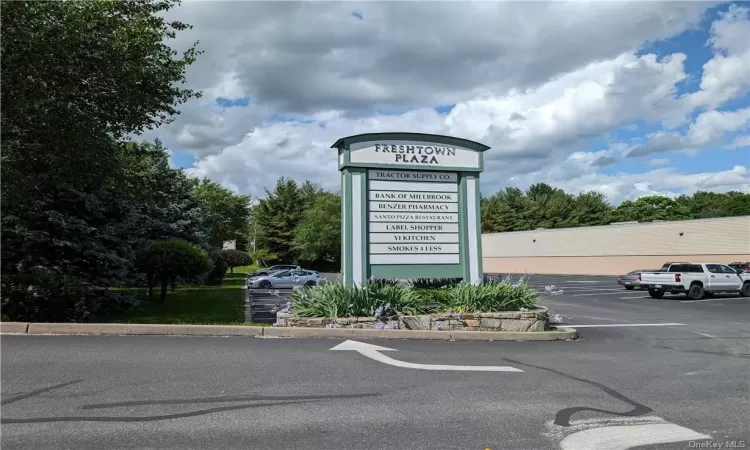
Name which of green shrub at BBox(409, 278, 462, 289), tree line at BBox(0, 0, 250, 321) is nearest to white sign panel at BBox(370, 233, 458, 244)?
green shrub at BBox(409, 278, 462, 289)

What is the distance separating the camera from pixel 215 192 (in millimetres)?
56594

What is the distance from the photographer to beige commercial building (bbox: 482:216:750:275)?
131 feet

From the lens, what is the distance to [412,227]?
40.0 ft

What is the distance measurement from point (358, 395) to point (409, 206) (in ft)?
21.7

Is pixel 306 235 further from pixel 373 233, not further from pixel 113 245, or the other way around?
pixel 373 233

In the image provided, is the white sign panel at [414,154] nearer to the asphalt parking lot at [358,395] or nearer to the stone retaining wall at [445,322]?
the stone retaining wall at [445,322]

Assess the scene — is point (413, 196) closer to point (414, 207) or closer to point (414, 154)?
point (414, 207)

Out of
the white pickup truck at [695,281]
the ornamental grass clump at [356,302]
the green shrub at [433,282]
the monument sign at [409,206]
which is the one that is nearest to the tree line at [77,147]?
the ornamental grass clump at [356,302]

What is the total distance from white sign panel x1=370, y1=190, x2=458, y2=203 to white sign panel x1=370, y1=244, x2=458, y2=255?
96 centimetres

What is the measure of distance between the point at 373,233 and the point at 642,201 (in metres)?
93.5

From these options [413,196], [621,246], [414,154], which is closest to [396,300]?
[413,196]

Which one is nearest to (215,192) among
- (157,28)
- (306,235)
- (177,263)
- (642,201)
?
(306,235)

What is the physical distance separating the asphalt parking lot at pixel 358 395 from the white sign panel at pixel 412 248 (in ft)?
9.24

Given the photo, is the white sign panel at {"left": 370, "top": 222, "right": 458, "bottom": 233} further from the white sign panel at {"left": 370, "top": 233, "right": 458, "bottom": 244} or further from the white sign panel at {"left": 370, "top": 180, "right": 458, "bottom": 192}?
the white sign panel at {"left": 370, "top": 180, "right": 458, "bottom": 192}
